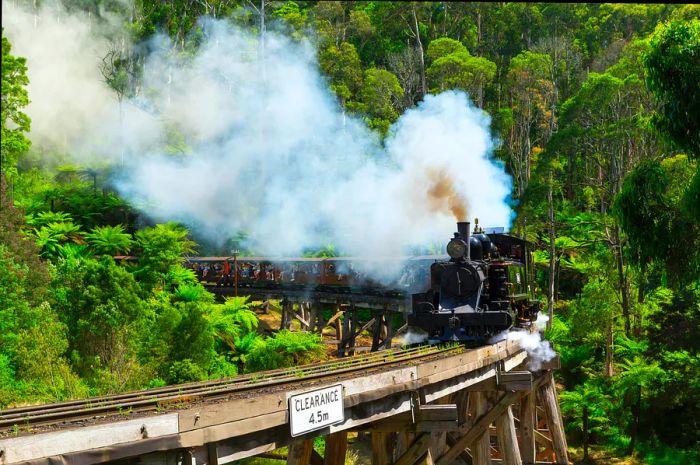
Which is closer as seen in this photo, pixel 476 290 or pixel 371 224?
pixel 476 290

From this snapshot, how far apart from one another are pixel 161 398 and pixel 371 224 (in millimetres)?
28414

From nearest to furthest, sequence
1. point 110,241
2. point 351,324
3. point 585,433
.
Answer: point 585,433, point 351,324, point 110,241

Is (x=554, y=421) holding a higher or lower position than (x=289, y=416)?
lower

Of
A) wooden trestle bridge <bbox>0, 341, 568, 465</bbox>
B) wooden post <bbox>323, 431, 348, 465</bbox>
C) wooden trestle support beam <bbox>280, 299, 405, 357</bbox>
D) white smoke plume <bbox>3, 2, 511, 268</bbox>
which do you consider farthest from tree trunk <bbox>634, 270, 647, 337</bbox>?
wooden post <bbox>323, 431, 348, 465</bbox>

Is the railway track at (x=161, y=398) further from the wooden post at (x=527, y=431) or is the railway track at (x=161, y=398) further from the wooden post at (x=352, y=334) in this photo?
the wooden post at (x=352, y=334)

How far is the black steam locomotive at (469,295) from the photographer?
1536 centimetres

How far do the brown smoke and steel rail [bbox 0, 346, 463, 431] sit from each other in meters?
13.3

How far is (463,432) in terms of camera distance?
1391 cm

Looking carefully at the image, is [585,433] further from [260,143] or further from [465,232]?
[260,143]

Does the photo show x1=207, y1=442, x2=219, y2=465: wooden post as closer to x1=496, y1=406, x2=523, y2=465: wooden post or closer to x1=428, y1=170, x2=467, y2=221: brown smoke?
x1=496, y1=406, x2=523, y2=465: wooden post

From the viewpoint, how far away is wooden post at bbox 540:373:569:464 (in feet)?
63.4

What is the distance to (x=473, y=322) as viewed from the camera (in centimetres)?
1520

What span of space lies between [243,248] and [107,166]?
12173 millimetres

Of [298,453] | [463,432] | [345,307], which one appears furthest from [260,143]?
[298,453]
